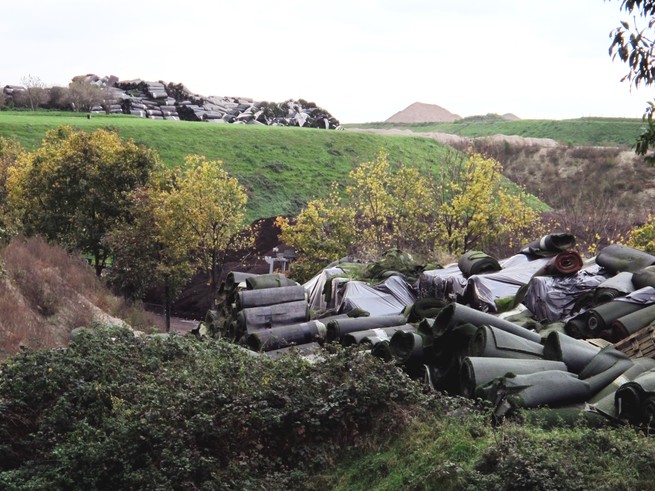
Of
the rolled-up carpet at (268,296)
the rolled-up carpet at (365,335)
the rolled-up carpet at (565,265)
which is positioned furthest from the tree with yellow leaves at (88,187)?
the rolled-up carpet at (365,335)

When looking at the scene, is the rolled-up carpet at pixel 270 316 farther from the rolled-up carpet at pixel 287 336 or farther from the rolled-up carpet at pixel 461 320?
the rolled-up carpet at pixel 461 320

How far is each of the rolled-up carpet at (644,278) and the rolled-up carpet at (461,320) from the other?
3.10m

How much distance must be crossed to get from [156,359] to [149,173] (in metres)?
24.9

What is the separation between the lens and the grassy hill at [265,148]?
61.1 metres

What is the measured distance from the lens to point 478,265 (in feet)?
54.6

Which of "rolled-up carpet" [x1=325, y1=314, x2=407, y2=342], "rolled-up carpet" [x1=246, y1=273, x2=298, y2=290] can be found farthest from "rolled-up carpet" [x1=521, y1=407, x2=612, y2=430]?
"rolled-up carpet" [x1=246, y1=273, x2=298, y2=290]

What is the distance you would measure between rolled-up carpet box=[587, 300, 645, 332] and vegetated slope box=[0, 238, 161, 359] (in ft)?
37.4

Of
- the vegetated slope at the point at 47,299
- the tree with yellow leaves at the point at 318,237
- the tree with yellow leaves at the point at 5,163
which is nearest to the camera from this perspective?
the vegetated slope at the point at 47,299

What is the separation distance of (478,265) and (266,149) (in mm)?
57008

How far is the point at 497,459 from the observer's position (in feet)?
21.7

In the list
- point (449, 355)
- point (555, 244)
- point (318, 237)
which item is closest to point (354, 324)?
point (449, 355)

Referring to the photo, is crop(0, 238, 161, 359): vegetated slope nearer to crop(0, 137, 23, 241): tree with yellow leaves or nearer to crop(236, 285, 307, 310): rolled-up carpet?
crop(236, 285, 307, 310): rolled-up carpet

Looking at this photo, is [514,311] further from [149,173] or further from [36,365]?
[149,173]

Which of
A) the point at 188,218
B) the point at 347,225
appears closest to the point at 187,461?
the point at 188,218
